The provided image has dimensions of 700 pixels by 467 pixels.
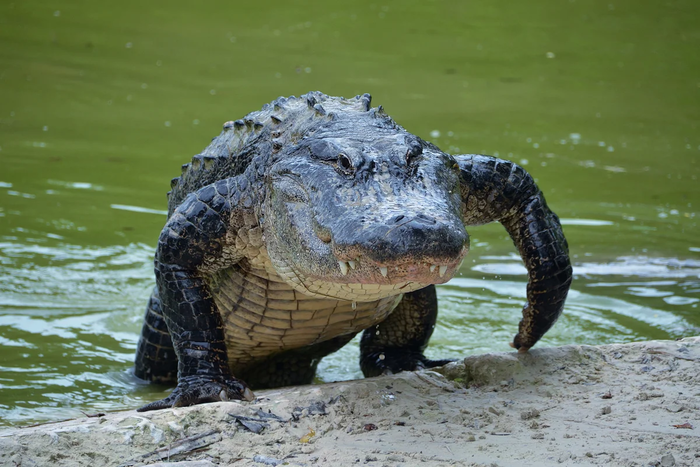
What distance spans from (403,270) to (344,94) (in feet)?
26.8

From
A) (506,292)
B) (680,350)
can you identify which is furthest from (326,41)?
(680,350)

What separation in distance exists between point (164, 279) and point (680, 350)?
2113 mm

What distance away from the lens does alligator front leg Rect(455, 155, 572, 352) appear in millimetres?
3703

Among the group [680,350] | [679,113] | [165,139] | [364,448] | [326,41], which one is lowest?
[364,448]

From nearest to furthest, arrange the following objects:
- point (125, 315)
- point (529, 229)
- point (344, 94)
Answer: point (529, 229) → point (125, 315) → point (344, 94)

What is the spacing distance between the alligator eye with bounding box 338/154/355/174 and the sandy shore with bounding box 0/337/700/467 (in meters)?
0.81

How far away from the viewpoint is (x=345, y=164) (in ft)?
9.91

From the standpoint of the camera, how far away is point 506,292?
586 centimetres

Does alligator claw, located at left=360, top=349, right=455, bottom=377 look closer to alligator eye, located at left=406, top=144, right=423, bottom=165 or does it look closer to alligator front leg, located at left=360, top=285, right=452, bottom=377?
alligator front leg, located at left=360, top=285, right=452, bottom=377

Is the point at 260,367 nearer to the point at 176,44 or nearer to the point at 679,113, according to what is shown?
the point at 679,113

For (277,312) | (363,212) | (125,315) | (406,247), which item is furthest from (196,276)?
(125,315)

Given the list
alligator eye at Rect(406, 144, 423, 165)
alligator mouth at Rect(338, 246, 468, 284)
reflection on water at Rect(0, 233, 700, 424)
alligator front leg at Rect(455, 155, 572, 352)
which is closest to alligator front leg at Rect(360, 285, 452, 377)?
reflection on water at Rect(0, 233, 700, 424)

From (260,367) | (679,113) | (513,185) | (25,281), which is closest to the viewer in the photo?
(513,185)

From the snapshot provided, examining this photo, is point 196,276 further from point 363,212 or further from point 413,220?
point 413,220
